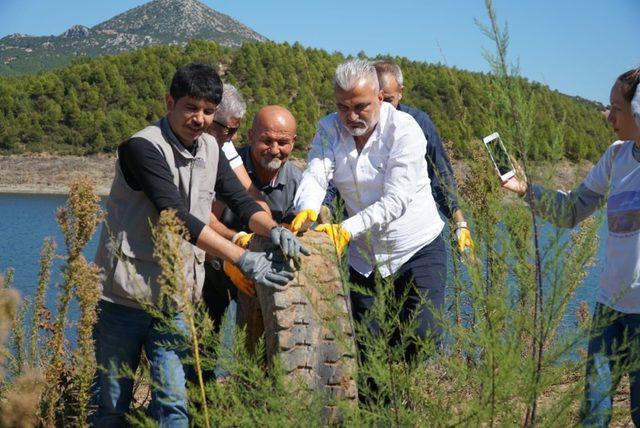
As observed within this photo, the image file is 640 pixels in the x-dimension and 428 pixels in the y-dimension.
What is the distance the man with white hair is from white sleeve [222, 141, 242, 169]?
1.61ft

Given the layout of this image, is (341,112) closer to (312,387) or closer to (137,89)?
(312,387)

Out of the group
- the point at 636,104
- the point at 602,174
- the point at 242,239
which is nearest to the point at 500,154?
the point at 636,104

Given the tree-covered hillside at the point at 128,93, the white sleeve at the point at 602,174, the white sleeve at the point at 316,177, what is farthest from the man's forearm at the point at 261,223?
the tree-covered hillside at the point at 128,93

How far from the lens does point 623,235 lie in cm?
290

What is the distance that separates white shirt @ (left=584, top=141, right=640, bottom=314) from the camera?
2.84 metres

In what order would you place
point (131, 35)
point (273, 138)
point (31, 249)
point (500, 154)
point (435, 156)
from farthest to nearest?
1. point (131, 35)
2. point (31, 249)
3. point (435, 156)
4. point (273, 138)
5. point (500, 154)

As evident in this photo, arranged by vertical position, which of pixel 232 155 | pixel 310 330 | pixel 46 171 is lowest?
pixel 310 330

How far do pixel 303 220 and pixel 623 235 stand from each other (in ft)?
4.01

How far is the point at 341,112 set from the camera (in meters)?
3.49

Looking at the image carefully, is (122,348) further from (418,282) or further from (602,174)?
(602,174)

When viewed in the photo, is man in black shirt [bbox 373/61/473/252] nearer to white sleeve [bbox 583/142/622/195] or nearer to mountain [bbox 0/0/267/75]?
white sleeve [bbox 583/142/622/195]

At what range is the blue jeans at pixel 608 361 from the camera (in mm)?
2426

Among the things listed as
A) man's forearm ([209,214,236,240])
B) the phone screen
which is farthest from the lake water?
man's forearm ([209,214,236,240])

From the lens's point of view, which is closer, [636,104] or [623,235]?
[636,104]
